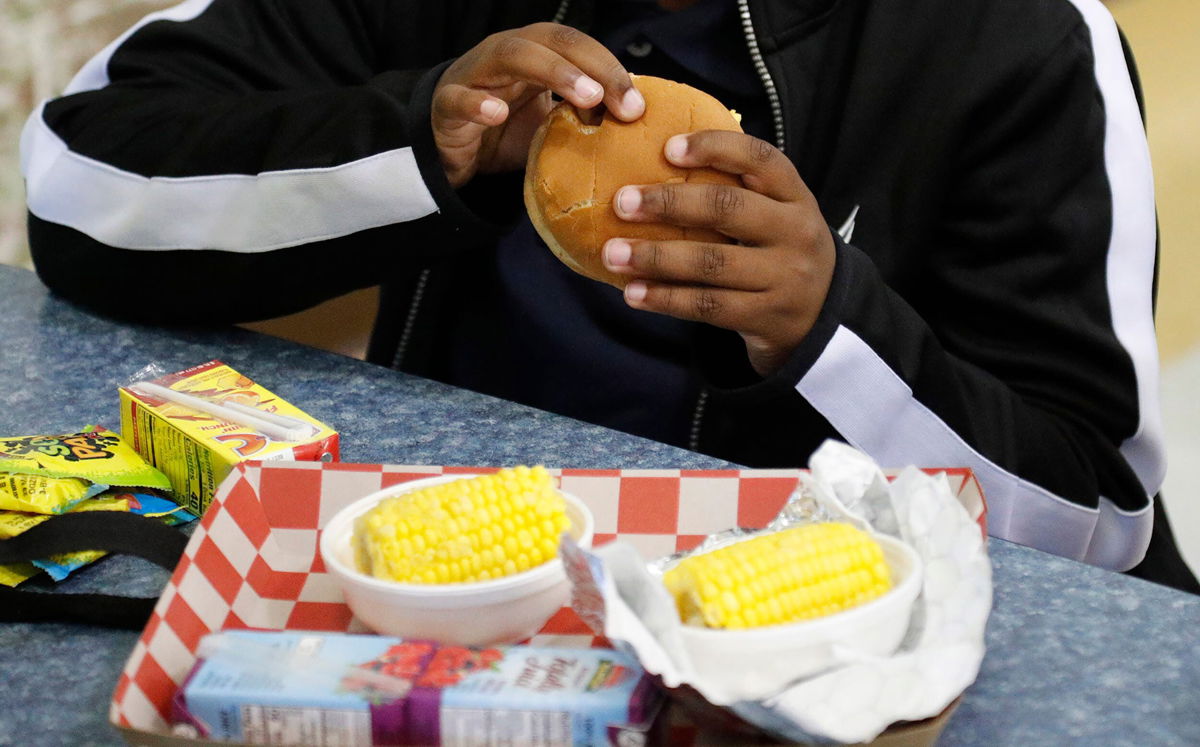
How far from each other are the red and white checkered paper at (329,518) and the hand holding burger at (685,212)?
6.5 inches

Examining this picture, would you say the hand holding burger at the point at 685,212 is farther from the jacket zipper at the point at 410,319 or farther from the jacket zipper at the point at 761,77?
the jacket zipper at the point at 410,319

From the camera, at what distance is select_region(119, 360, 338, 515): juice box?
0.83 meters

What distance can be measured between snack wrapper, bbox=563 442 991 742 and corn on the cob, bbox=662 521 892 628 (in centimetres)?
3

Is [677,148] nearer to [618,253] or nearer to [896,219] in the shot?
[618,253]

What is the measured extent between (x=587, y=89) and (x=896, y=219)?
460mm

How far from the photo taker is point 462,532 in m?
0.65

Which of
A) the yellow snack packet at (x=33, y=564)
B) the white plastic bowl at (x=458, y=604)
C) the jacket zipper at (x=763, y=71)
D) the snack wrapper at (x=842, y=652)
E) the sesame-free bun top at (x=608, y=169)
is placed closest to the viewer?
the snack wrapper at (x=842, y=652)

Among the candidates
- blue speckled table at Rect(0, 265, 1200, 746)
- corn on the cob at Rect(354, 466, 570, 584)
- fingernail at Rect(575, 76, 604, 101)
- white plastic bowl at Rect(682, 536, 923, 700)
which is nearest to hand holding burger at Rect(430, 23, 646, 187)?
fingernail at Rect(575, 76, 604, 101)

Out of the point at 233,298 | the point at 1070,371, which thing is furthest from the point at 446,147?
the point at 1070,371

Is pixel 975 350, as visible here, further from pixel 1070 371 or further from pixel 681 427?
pixel 681 427

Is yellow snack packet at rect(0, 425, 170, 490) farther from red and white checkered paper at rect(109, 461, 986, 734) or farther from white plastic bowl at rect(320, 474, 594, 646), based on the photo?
white plastic bowl at rect(320, 474, 594, 646)

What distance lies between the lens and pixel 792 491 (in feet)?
2.45

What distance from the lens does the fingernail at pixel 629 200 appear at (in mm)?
840

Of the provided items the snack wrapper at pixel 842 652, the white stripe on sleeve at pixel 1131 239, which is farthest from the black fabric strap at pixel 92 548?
the white stripe on sleeve at pixel 1131 239
